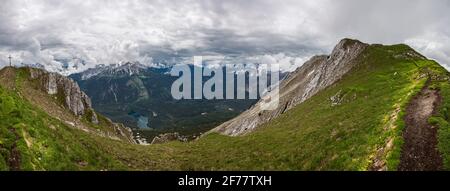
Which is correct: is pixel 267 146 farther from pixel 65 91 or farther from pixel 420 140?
pixel 65 91

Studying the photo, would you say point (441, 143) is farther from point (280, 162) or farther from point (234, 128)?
point (234, 128)

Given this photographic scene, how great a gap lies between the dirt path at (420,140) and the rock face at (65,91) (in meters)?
103

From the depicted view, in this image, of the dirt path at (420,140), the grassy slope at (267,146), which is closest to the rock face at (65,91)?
the grassy slope at (267,146)

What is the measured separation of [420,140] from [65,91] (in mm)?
120725

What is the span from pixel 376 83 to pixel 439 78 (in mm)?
11391

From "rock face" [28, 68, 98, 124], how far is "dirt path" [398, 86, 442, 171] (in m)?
103

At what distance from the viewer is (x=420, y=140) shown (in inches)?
1255

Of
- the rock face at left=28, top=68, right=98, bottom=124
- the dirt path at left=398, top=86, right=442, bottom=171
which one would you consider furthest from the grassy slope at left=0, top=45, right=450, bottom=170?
the rock face at left=28, top=68, right=98, bottom=124

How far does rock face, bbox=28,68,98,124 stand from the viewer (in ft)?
374

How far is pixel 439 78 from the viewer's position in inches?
2250

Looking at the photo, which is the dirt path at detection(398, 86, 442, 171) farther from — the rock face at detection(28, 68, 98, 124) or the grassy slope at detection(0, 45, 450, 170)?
the rock face at detection(28, 68, 98, 124)

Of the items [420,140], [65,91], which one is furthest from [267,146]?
[65,91]

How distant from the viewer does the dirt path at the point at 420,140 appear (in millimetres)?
28109
